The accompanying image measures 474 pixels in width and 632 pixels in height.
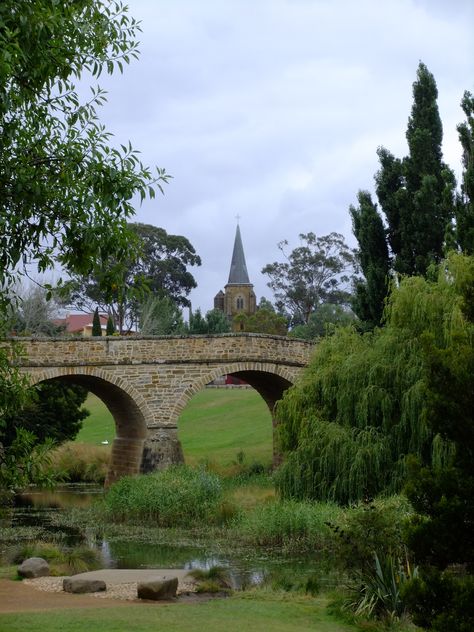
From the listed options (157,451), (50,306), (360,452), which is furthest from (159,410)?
(50,306)

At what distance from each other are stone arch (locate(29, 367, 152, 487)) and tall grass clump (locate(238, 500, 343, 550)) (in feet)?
27.6

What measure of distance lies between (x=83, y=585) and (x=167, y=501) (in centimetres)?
820

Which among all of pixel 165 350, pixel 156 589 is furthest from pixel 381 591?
pixel 165 350

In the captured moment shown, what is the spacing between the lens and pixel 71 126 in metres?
7.52

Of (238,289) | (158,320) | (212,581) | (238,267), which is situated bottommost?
(212,581)

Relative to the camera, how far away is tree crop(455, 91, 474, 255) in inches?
782

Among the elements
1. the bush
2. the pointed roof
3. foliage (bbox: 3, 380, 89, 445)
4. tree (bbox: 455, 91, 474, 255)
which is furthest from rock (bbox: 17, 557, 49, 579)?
the pointed roof

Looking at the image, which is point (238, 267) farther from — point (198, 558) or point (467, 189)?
point (198, 558)

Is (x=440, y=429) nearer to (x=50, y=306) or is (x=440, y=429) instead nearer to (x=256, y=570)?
(x=256, y=570)

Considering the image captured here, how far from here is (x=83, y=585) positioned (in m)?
10.6

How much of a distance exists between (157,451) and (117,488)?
3994 millimetres

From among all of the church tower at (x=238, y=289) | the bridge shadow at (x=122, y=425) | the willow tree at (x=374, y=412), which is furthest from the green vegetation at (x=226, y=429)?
the church tower at (x=238, y=289)

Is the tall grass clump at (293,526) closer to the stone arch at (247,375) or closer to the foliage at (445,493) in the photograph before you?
the foliage at (445,493)

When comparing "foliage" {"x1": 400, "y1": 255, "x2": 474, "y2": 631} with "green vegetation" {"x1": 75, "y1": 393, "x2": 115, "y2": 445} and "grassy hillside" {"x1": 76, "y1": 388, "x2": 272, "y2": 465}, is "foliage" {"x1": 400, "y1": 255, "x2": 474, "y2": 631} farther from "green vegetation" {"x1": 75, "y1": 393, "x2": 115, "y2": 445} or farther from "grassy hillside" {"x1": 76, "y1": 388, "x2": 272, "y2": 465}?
"green vegetation" {"x1": 75, "y1": 393, "x2": 115, "y2": 445}
